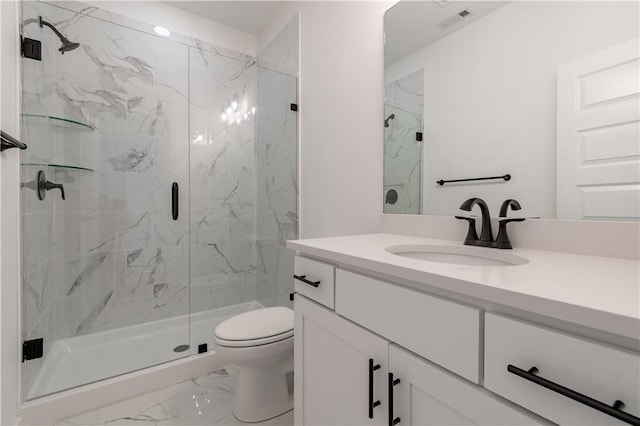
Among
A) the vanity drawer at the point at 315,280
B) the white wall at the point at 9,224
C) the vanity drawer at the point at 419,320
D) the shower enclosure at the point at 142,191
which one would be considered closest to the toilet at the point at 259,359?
the vanity drawer at the point at 315,280

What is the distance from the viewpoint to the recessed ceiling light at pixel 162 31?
7.10ft

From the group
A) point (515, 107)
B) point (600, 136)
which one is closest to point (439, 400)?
point (600, 136)

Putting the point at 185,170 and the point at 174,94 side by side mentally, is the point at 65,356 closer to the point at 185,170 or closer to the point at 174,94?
the point at 185,170

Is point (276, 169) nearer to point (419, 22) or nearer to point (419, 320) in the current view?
point (419, 22)

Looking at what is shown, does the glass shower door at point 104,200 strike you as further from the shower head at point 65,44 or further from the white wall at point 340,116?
the white wall at point 340,116

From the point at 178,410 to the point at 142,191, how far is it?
145 cm

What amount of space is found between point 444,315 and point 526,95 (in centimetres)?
78

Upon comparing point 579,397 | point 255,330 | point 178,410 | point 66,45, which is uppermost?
point 66,45

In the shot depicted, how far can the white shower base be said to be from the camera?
159cm

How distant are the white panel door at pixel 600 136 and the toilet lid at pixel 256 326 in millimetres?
1200

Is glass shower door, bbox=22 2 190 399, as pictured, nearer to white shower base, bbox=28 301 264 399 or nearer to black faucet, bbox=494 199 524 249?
white shower base, bbox=28 301 264 399

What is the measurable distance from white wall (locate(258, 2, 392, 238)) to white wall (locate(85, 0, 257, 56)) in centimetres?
70

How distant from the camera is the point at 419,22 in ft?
4.11

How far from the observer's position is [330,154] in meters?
1.69
